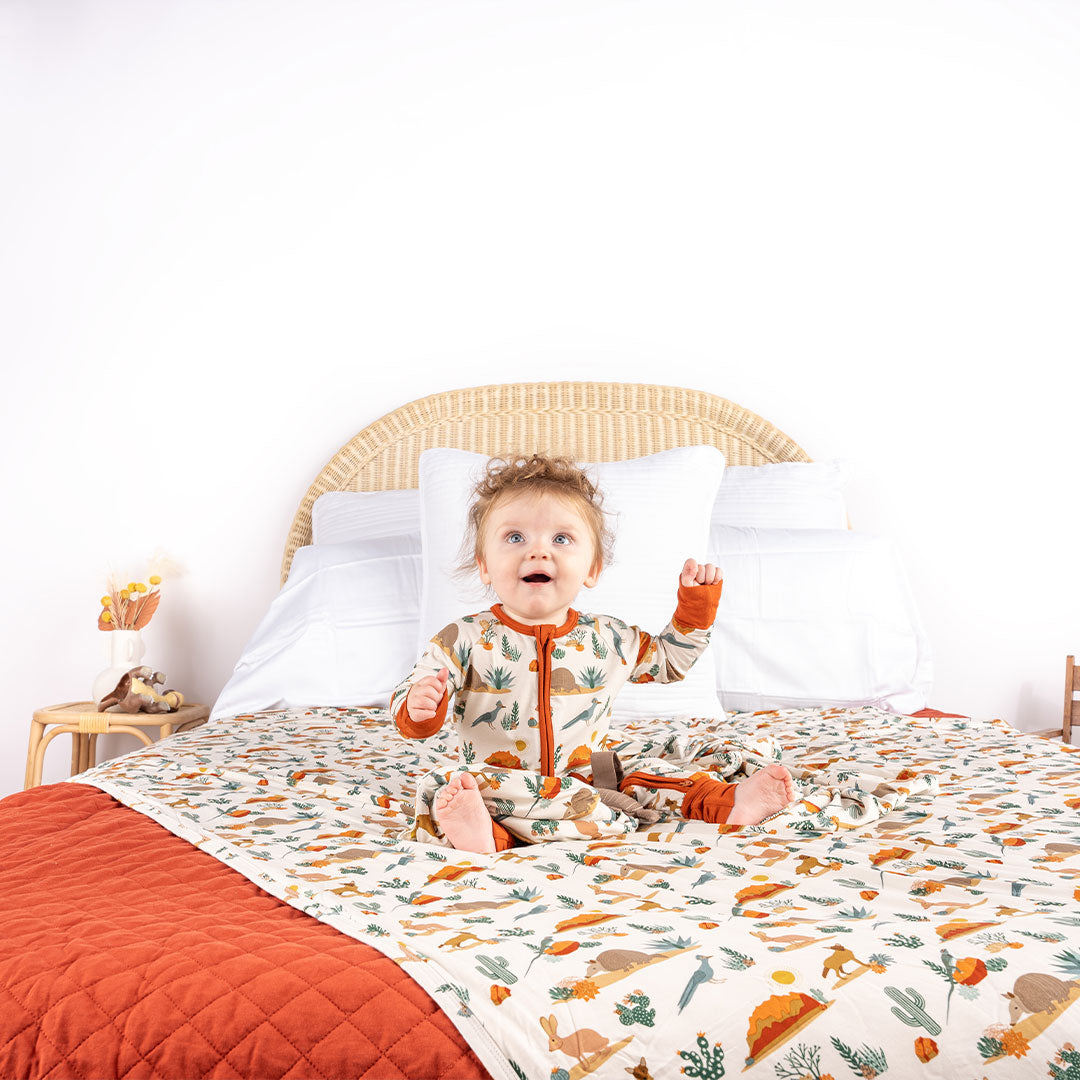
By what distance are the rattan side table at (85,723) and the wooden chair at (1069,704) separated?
2219mm

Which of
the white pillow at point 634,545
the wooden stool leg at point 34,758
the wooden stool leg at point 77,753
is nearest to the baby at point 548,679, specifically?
the white pillow at point 634,545

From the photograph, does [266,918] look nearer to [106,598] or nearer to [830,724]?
[830,724]

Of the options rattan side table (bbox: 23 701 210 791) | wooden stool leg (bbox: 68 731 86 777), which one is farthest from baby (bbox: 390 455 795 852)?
wooden stool leg (bbox: 68 731 86 777)

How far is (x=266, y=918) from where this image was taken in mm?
803

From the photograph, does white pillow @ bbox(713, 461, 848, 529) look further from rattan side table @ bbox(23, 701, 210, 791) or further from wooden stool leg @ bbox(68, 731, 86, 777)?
wooden stool leg @ bbox(68, 731, 86, 777)

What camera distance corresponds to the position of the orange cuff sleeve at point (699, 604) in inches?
53.4

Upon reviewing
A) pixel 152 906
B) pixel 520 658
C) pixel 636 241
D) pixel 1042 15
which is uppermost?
pixel 1042 15

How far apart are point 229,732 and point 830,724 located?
3.48 ft

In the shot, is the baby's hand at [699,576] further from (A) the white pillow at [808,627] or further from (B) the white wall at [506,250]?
(B) the white wall at [506,250]

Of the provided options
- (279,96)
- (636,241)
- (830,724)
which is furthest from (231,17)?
(830,724)

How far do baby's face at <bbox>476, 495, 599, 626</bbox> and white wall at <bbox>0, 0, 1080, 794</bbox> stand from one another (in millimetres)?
1435

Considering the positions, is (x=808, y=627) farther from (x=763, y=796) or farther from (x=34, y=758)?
(x=34, y=758)

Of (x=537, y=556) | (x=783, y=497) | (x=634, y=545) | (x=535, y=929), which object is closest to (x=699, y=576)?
(x=537, y=556)

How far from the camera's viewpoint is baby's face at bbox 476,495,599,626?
1.31 meters
